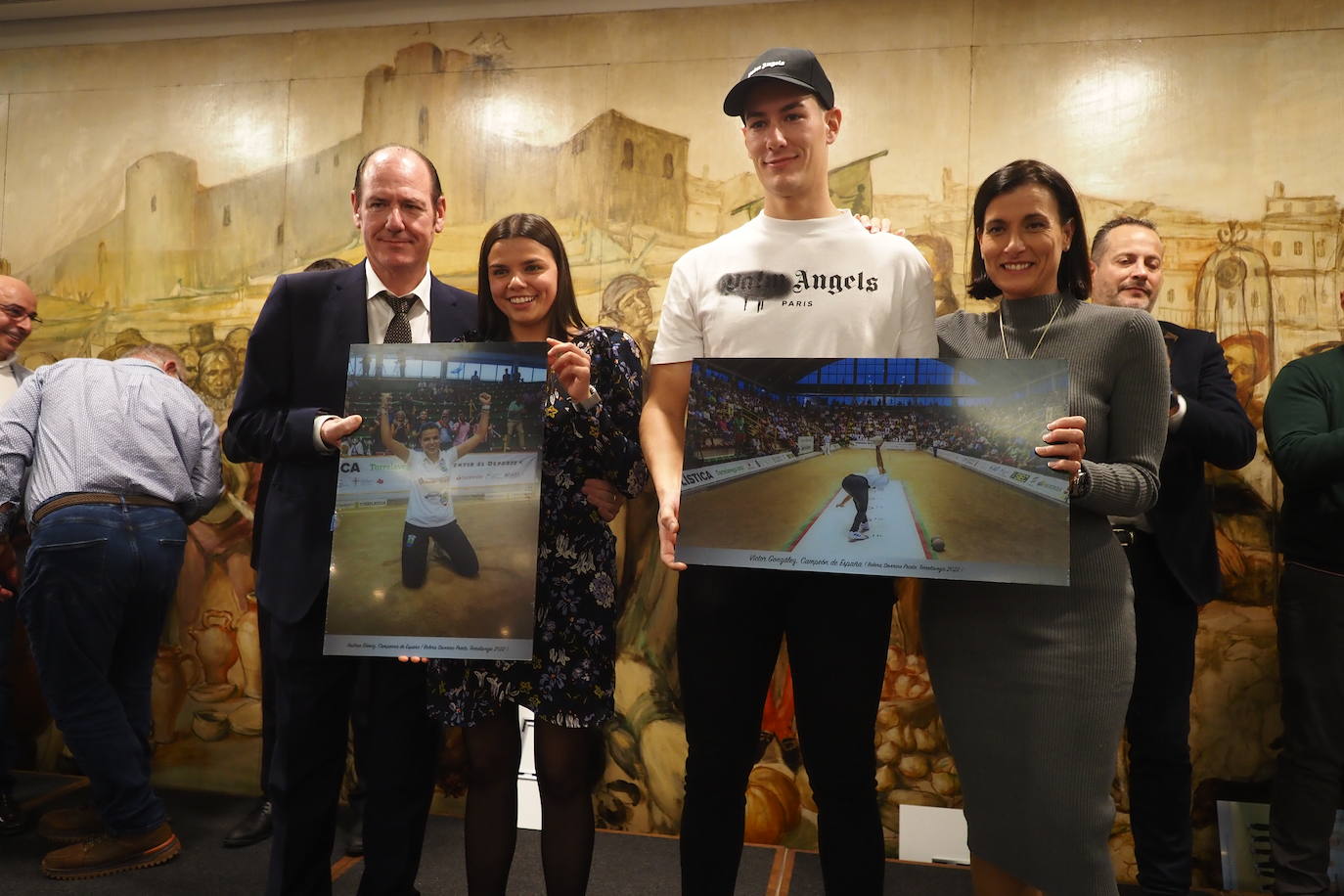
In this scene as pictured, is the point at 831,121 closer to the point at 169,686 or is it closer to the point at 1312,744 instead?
the point at 1312,744

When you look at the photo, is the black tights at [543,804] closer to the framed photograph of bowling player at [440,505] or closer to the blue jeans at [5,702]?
the framed photograph of bowling player at [440,505]

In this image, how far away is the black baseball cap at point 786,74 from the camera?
1717 millimetres

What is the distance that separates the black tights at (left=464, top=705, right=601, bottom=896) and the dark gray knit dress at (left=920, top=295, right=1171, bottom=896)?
2.54 ft

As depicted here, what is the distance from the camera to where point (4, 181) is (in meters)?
3.86

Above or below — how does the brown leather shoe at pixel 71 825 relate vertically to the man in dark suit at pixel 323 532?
below

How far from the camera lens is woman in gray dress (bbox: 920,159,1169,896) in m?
1.60

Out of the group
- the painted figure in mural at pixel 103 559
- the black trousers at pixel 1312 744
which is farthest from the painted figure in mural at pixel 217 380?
the black trousers at pixel 1312 744

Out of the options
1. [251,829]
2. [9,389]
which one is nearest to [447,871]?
[251,829]

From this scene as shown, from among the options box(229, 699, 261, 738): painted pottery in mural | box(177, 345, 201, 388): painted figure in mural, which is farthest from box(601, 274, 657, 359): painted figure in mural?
box(229, 699, 261, 738): painted pottery in mural

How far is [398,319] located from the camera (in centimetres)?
202

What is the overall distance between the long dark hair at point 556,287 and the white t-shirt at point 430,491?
325 millimetres

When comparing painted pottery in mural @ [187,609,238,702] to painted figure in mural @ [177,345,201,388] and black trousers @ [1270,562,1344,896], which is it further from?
black trousers @ [1270,562,1344,896]

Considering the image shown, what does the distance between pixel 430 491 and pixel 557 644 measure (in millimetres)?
408

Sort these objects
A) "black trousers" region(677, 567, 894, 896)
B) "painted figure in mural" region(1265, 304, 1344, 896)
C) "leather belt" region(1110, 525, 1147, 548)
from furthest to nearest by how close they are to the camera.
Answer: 1. "painted figure in mural" region(1265, 304, 1344, 896)
2. "leather belt" region(1110, 525, 1147, 548)
3. "black trousers" region(677, 567, 894, 896)
